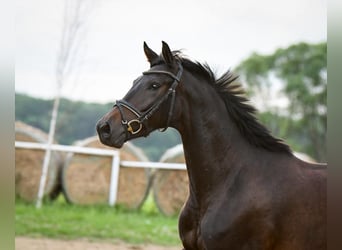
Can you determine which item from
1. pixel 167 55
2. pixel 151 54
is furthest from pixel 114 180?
pixel 167 55

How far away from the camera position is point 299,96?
83.9 ft

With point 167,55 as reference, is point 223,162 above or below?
below

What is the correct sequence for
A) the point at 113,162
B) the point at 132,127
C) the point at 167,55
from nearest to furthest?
the point at 132,127 → the point at 167,55 → the point at 113,162

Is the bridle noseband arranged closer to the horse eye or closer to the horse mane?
the horse eye

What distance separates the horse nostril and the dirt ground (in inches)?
164

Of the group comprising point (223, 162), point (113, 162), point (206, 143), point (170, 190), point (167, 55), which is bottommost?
point (170, 190)

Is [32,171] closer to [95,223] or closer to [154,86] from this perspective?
[95,223]

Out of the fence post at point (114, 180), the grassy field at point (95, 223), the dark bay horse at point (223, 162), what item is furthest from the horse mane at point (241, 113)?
the fence post at point (114, 180)

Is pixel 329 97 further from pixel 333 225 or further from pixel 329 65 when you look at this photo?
pixel 333 225

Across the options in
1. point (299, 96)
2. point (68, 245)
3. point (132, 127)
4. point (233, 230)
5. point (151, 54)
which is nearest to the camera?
point (233, 230)

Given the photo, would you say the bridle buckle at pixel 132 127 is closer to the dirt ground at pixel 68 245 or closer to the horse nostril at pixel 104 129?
the horse nostril at pixel 104 129

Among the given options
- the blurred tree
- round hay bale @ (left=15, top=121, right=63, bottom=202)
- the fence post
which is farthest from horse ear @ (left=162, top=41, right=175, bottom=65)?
the blurred tree

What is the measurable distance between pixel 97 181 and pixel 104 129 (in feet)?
24.5

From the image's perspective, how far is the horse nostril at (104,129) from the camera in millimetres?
3141
